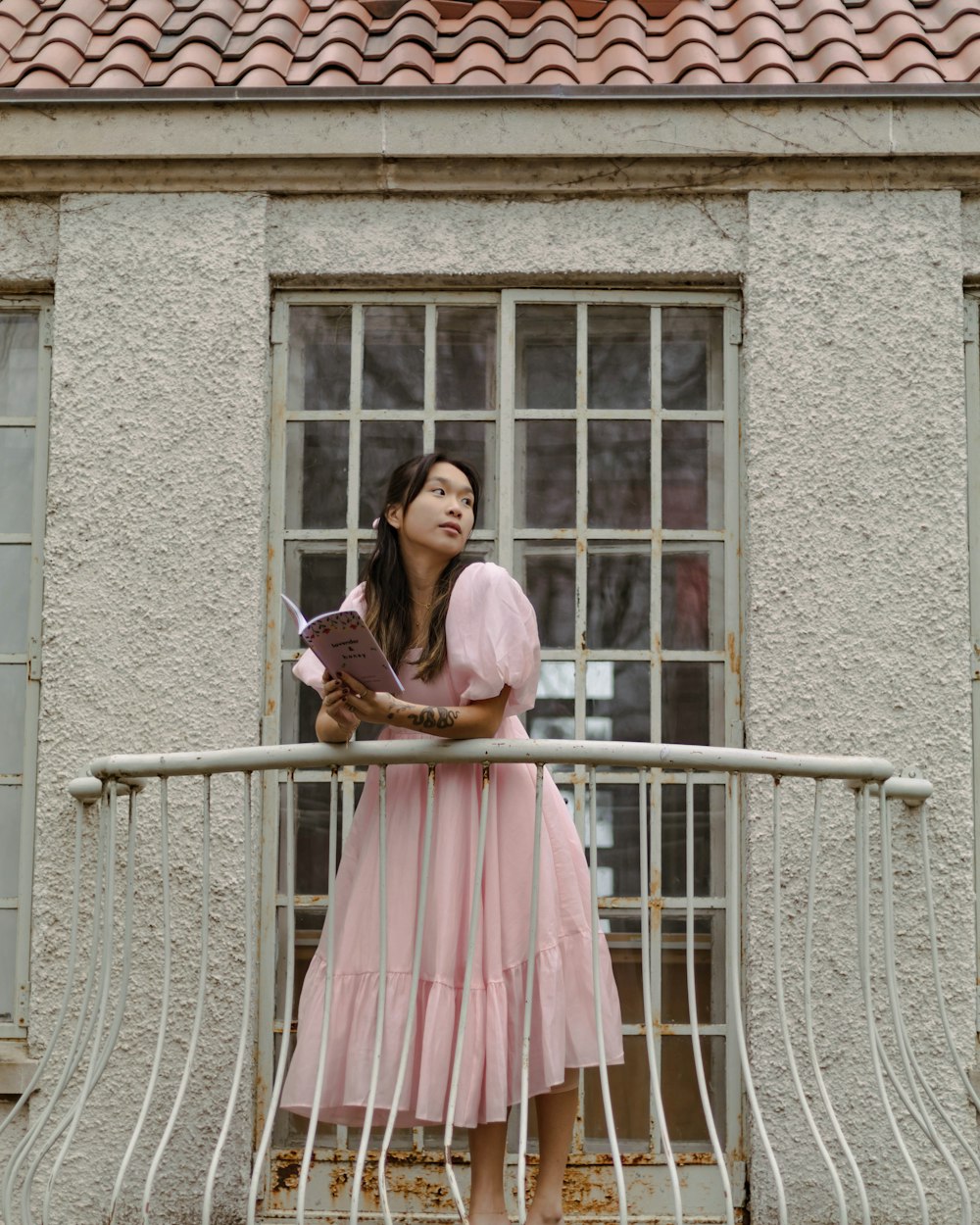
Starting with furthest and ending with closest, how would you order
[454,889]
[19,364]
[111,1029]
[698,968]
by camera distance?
[19,364] < [698,968] < [111,1029] < [454,889]

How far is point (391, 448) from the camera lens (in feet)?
17.6

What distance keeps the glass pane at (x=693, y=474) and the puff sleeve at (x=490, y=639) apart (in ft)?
4.60

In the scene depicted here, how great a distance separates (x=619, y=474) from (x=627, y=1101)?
6.45ft

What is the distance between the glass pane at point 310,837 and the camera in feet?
Answer: 16.9

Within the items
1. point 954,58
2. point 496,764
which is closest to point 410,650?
point 496,764

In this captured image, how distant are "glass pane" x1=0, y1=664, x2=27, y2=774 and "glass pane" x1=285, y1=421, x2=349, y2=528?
1.00 meters

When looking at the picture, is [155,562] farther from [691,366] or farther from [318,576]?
[691,366]

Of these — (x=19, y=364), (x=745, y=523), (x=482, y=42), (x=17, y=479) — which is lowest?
(x=745, y=523)

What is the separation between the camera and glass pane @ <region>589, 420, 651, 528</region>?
527 cm

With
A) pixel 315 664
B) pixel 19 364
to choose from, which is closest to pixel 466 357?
pixel 19 364

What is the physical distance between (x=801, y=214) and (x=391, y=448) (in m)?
1.51

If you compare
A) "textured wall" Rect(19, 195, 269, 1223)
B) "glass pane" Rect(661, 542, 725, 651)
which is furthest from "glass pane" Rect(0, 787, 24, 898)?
"glass pane" Rect(661, 542, 725, 651)

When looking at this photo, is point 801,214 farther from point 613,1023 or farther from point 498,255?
point 613,1023

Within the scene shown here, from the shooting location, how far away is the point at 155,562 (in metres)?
5.10
